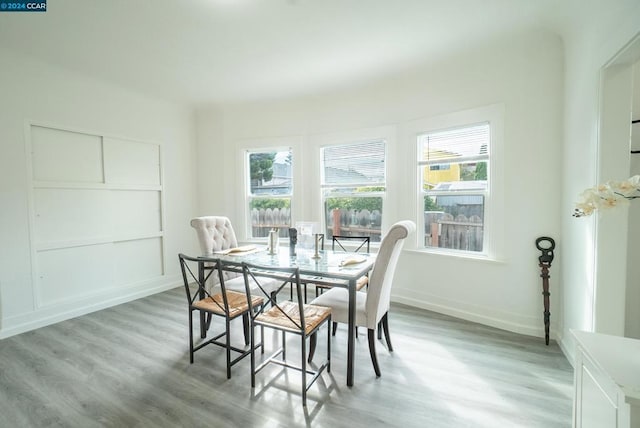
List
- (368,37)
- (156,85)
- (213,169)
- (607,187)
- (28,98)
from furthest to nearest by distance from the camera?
(213,169)
(156,85)
(28,98)
(368,37)
(607,187)

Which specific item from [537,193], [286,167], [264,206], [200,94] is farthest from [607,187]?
[200,94]

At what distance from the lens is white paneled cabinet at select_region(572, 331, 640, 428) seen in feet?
2.91

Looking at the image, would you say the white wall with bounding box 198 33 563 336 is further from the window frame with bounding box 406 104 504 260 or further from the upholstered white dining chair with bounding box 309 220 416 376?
the upholstered white dining chair with bounding box 309 220 416 376

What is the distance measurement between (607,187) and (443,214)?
6.72 ft

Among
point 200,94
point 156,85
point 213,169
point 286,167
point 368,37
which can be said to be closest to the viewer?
point 368,37

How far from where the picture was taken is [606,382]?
0.99 metres

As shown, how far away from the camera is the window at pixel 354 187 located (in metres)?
3.58

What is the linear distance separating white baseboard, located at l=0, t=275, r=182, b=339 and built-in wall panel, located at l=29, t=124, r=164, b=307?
56 millimetres

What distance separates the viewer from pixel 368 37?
8.20ft

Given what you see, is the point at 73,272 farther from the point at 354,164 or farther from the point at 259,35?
the point at 354,164

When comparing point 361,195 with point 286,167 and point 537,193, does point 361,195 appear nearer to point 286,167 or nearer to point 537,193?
point 286,167

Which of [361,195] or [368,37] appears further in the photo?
[361,195]

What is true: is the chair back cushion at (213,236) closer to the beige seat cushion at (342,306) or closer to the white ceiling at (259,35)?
the beige seat cushion at (342,306)

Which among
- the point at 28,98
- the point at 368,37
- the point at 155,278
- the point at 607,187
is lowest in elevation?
the point at 155,278
